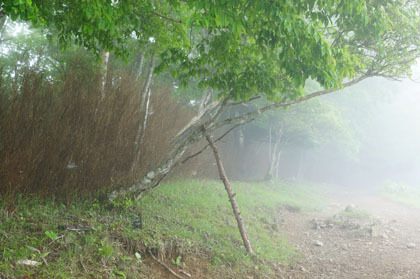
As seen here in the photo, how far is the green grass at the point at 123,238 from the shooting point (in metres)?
3.69

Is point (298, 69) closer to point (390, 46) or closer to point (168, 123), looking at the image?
point (390, 46)

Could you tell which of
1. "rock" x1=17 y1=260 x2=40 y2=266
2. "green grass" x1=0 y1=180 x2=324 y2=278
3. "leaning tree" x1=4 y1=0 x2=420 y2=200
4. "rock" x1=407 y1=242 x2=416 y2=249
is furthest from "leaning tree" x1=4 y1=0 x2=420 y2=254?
"rock" x1=407 y1=242 x2=416 y2=249

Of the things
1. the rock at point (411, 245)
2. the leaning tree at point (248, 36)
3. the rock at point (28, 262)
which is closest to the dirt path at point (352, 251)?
the rock at point (411, 245)

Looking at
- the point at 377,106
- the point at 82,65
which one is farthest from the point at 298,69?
the point at 377,106

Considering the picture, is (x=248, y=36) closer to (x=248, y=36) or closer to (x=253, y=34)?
(x=248, y=36)

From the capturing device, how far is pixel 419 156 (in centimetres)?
4169

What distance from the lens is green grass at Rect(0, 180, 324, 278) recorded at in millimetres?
3686

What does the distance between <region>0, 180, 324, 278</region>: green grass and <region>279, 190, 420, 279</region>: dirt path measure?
61cm

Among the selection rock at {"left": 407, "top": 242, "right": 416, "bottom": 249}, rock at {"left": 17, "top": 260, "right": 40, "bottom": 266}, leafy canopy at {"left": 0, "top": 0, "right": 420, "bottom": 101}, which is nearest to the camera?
rock at {"left": 17, "top": 260, "right": 40, "bottom": 266}

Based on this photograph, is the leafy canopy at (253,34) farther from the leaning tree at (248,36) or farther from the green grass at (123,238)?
the green grass at (123,238)

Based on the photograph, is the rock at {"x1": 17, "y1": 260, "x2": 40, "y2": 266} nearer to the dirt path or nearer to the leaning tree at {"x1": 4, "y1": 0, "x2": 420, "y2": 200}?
the leaning tree at {"x1": 4, "y1": 0, "x2": 420, "y2": 200}

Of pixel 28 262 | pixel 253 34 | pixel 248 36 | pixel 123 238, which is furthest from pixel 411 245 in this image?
pixel 28 262

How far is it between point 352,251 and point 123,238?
20.4 ft

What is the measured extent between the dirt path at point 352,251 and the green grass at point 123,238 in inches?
24.0
